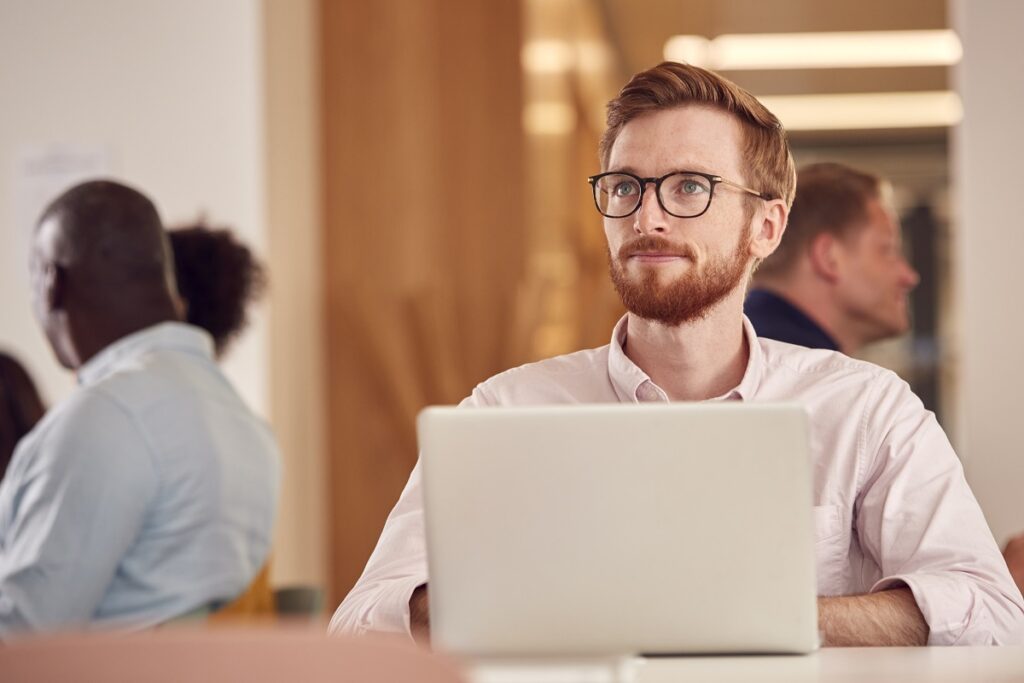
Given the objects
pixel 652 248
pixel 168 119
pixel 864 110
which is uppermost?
pixel 864 110

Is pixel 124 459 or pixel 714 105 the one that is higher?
pixel 714 105

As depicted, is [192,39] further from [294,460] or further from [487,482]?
[487,482]

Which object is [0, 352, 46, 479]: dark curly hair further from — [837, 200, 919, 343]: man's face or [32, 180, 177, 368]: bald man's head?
[837, 200, 919, 343]: man's face

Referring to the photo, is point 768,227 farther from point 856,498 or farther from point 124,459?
point 124,459

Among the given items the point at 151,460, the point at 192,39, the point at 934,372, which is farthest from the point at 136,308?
the point at 934,372

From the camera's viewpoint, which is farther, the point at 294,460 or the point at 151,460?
the point at 294,460

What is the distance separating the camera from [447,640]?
1.42 meters

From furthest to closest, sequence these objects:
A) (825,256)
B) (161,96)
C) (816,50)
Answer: (816,50)
(161,96)
(825,256)

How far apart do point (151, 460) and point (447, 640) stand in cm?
128

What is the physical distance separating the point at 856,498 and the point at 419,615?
2.20 feet

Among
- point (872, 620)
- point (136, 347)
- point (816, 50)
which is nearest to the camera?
point (872, 620)

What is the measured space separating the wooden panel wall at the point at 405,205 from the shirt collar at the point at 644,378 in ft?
8.62

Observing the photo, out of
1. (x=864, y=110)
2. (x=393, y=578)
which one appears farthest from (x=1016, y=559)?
(x=864, y=110)

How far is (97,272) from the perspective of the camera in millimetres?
2764
